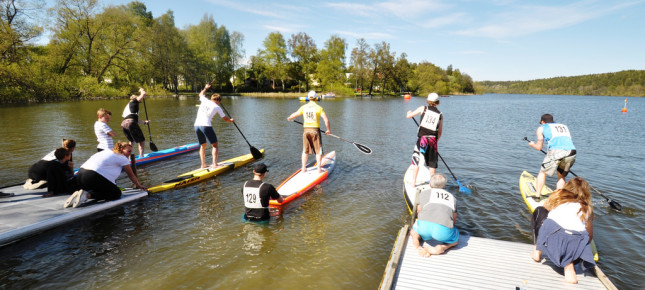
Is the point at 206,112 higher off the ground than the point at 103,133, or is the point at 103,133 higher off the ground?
the point at 206,112

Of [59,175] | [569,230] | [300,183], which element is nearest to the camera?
[569,230]

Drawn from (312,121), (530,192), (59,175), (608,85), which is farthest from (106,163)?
(608,85)

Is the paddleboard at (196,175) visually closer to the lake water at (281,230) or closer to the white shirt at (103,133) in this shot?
the lake water at (281,230)

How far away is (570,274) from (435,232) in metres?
1.85

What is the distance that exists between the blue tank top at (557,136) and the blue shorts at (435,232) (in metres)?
4.46

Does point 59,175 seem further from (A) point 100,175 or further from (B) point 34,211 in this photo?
(A) point 100,175

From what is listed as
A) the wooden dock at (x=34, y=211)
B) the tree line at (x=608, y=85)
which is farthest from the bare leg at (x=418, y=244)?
the tree line at (x=608, y=85)

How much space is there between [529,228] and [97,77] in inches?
2453

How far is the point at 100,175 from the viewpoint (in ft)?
22.2

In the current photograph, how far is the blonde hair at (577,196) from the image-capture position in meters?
4.39

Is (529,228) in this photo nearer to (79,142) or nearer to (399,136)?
(399,136)

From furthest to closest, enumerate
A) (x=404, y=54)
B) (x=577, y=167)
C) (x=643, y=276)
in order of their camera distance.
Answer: (x=404, y=54), (x=577, y=167), (x=643, y=276)

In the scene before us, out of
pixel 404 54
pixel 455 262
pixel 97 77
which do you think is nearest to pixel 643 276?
pixel 455 262

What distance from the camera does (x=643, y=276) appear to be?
518cm
